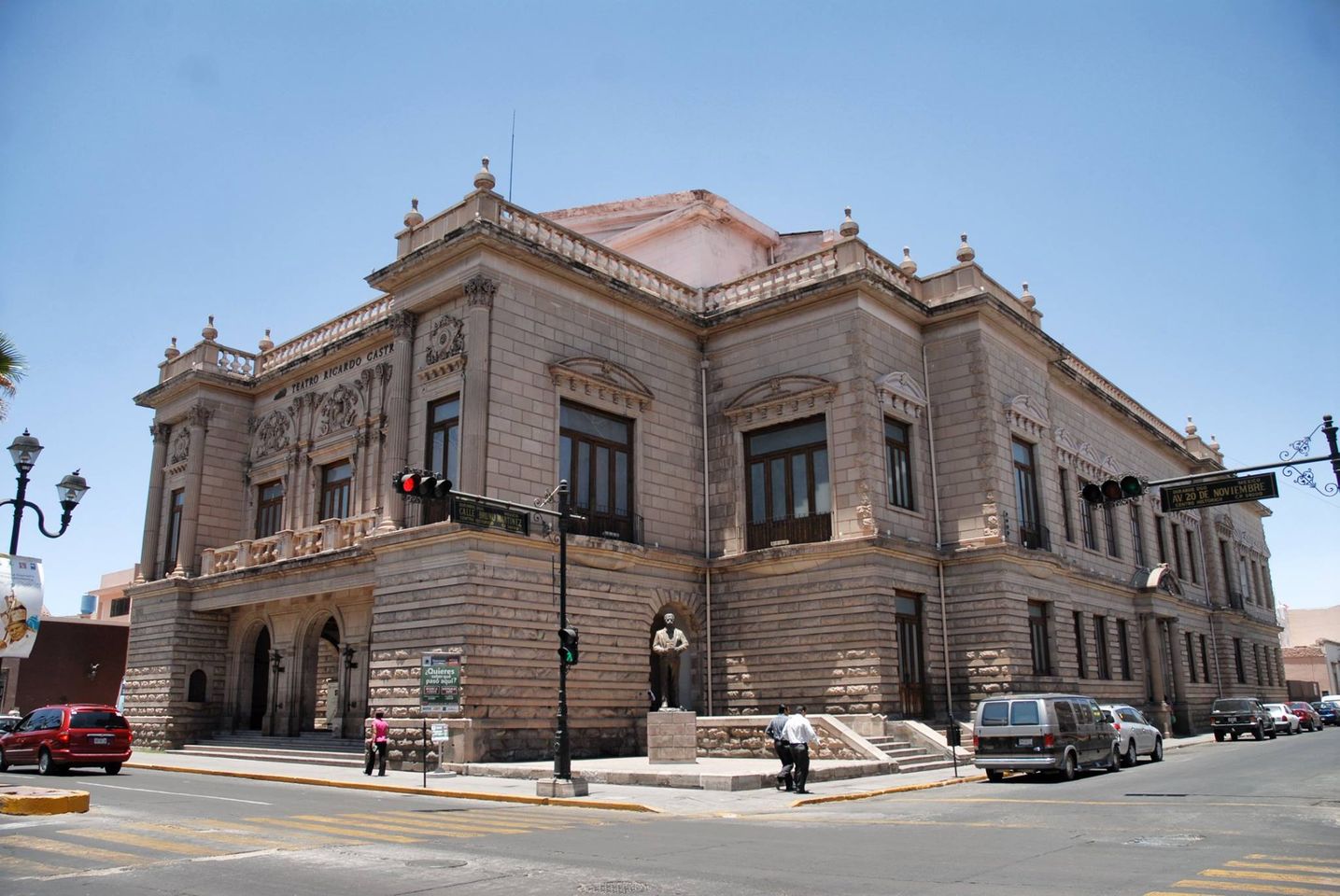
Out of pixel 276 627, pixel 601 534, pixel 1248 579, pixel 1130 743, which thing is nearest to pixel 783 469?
pixel 601 534

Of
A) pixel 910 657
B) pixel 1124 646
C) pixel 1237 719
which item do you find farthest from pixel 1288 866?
pixel 1237 719

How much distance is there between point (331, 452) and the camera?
32438 millimetres

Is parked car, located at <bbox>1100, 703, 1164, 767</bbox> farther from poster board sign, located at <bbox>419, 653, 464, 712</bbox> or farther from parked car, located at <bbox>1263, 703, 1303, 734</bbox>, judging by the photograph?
parked car, located at <bbox>1263, 703, 1303, 734</bbox>

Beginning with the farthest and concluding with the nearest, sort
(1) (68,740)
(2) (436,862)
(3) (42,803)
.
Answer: (1) (68,740), (3) (42,803), (2) (436,862)

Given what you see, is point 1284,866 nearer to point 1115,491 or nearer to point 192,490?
point 1115,491

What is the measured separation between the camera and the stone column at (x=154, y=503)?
36.4 m

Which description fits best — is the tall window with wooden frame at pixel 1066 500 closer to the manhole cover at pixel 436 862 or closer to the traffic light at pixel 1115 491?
the traffic light at pixel 1115 491

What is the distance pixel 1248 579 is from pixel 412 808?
52391 mm

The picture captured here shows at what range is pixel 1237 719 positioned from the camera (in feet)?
122

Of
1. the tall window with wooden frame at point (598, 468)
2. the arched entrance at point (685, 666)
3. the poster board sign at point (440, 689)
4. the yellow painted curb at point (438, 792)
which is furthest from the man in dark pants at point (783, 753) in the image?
the arched entrance at point (685, 666)

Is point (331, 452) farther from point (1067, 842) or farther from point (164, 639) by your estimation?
point (1067, 842)

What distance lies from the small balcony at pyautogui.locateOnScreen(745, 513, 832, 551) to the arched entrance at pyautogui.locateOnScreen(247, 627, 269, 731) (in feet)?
54.6

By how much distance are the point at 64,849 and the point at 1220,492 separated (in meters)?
18.5

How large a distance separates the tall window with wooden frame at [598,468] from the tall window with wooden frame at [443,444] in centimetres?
265
